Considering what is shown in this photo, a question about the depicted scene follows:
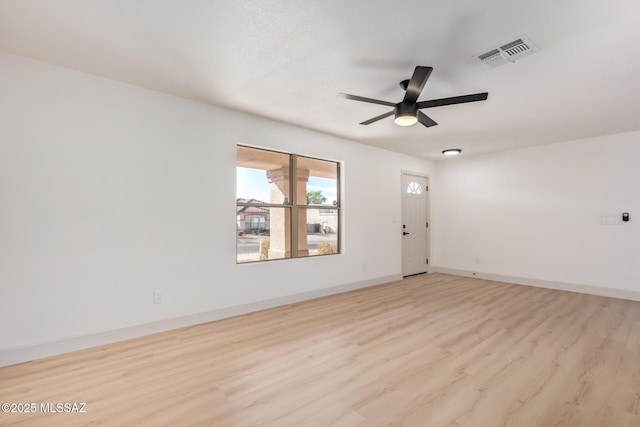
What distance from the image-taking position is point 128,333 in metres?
3.11

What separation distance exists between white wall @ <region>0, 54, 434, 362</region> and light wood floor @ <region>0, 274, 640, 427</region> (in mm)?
420

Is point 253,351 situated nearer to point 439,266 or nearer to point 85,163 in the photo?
point 85,163

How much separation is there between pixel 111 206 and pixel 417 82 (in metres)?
3.19

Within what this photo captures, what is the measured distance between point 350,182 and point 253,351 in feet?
11.0

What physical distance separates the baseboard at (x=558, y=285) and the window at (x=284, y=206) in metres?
3.34

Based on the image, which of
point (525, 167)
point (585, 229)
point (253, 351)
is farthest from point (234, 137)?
point (585, 229)

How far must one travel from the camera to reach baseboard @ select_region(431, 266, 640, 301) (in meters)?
4.81

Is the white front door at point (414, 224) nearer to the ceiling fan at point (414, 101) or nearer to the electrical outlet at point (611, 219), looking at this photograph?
the electrical outlet at point (611, 219)

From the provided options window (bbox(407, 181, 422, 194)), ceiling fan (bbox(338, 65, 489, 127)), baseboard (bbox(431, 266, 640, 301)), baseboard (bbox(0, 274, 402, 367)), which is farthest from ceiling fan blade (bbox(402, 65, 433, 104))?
baseboard (bbox(431, 266, 640, 301))

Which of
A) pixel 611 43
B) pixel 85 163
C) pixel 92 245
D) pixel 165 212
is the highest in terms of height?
pixel 611 43

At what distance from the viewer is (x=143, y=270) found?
323 cm

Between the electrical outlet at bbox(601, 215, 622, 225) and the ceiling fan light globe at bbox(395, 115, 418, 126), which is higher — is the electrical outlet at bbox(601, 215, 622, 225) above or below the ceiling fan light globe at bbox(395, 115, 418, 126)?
below

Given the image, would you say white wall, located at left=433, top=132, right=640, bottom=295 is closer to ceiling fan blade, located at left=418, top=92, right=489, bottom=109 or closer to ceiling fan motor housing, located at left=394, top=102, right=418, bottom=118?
ceiling fan blade, located at left=418, top=92, right=489, bottom=109

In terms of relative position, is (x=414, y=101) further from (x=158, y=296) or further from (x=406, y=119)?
(x=158, y=296)
